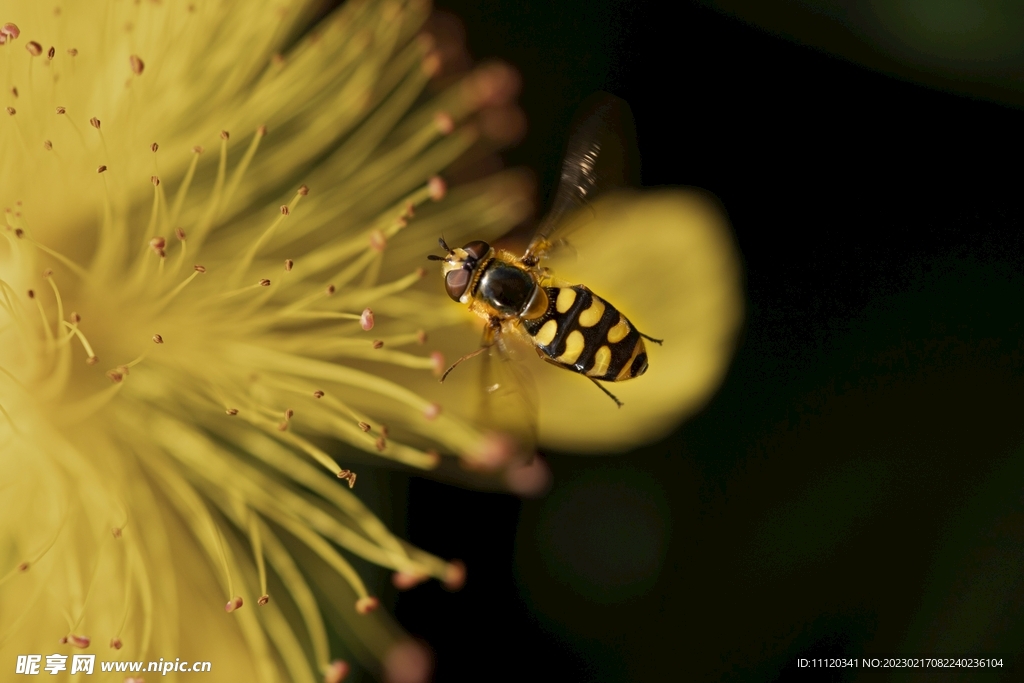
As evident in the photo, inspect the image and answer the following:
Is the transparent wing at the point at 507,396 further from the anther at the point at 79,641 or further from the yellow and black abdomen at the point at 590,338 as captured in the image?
the anther at the point at 79,641

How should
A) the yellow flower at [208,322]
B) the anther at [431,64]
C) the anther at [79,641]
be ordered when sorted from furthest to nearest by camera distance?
1. the anther at [431,64]
2. the yellow flower at [208,322]
3. the anther at [79,641]

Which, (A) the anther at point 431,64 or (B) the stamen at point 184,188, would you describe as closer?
(B) the stamen at point 184,188

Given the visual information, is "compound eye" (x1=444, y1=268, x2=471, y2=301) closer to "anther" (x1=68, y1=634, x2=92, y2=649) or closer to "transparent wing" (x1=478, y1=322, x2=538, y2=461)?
"transparent wing" (x1=478, y1=322, x2=538, y2=461)

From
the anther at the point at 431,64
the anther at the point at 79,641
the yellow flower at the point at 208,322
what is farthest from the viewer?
the anther at the point at 431,64

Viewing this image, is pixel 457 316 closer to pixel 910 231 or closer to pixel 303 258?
pixel 303 258

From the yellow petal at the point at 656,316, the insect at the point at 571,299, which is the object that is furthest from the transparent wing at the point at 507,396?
the yellow petal at the point at 656,316

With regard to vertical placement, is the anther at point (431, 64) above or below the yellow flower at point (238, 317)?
above

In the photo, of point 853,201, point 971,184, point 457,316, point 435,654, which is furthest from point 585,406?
point 971,184

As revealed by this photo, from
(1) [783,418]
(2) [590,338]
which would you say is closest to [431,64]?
(2) [590,338]
